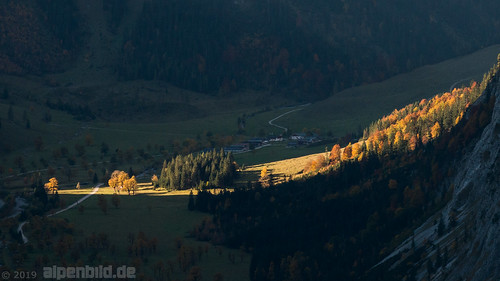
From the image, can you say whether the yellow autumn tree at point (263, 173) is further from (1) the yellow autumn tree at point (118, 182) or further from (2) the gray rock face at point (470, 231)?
(2) the gray rock face at point (470, 231)

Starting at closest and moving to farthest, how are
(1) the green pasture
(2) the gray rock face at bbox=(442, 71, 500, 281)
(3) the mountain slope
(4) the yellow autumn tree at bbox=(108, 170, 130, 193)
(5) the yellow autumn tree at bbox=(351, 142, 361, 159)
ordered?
(2) the gray rock face at bbox=(442, 71, 500, 281), (3) the mountain slope, (1) the green pasture, (5) the yellow autumn tree at bbox=(351, 142, 361, 159), (4) the yellow autumn tree at bbox=(108, 170, 130, 193)

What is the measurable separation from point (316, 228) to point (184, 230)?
30.0 m

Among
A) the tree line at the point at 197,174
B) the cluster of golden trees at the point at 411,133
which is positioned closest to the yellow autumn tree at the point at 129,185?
the tree line at the point at 197,174

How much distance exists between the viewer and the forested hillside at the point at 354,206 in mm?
115375

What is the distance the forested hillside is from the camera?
11538 centimetres

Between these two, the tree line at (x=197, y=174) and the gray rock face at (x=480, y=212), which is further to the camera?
the tree line at (x=197, y=174)

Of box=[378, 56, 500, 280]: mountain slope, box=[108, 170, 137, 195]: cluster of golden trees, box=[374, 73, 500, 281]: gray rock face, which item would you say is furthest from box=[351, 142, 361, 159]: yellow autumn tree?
box=[378, 56, 500, 280]: mountain slope

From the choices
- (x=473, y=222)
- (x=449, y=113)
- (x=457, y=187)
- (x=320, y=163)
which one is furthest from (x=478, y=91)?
(x=473, y=222)

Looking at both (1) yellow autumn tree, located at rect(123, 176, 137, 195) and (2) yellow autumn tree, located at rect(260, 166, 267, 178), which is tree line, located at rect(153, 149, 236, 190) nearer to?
(2) yellow autumn tree, located at rect(260, 166, 267, 178)

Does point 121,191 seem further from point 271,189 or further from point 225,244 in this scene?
point 225,244

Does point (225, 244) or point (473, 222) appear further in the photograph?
point (225, 244)

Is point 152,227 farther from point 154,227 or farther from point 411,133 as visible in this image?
point 411,133

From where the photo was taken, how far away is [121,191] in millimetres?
184875

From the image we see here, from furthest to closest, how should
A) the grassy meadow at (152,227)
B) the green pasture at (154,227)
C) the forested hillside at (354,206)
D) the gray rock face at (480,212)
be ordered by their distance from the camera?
the green pasture at (154,227) → the grassy meadow at (152,227) → the forested hillside at (354,206) → the gray rock face at (480,212)
